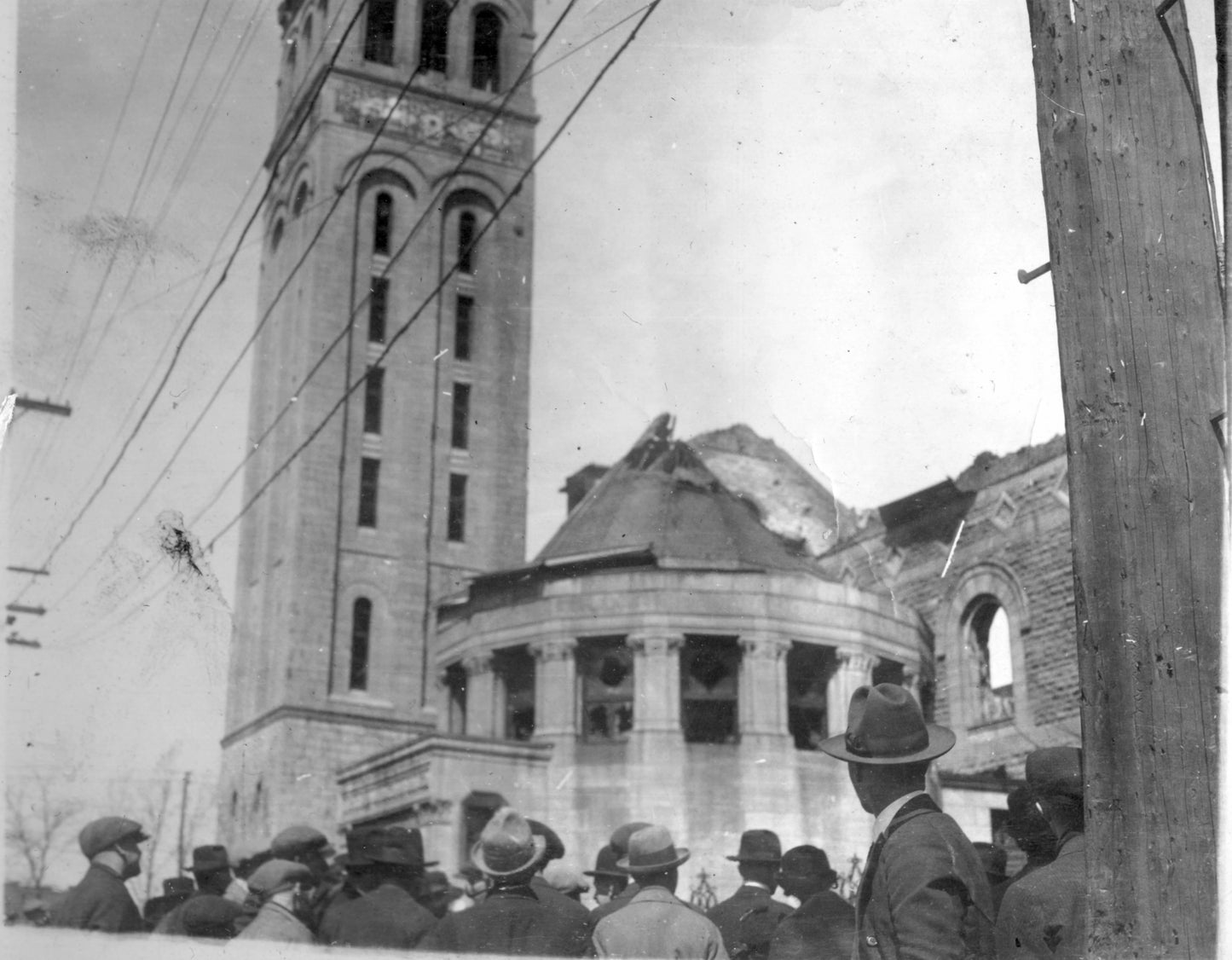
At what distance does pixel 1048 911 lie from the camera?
12.8 feet

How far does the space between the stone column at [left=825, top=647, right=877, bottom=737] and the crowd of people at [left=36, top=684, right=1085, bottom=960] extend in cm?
963

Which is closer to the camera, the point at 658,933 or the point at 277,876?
the point at 658,933

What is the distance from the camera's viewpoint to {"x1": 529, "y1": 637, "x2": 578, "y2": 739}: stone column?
57.9 feet

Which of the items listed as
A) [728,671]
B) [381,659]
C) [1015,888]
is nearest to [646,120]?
[1015,888]

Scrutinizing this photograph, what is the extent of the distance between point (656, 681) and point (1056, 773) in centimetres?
1326

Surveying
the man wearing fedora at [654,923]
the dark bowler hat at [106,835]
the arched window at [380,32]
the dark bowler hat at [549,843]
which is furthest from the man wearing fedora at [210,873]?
the arched window at [380,32]

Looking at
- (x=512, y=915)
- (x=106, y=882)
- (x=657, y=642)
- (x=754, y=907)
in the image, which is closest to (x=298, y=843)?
(x=106, y=882)

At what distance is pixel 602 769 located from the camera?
17328 mm

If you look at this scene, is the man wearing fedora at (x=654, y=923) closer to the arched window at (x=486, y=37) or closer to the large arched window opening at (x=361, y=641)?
the arched window at (x=486, y=37)

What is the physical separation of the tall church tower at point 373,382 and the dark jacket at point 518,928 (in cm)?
648

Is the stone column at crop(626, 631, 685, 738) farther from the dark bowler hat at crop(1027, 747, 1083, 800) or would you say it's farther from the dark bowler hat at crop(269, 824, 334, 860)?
the dark bowler hat at crop(1027, 747, 1083, 800)

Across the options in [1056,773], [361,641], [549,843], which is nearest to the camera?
[1056,773]

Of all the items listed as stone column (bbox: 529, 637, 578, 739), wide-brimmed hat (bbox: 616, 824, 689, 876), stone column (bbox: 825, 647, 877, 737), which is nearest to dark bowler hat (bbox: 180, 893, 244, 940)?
wide-brimmed hat (bbox: 616, 824, 689, 876)

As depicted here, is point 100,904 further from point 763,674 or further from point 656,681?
point 763,674
